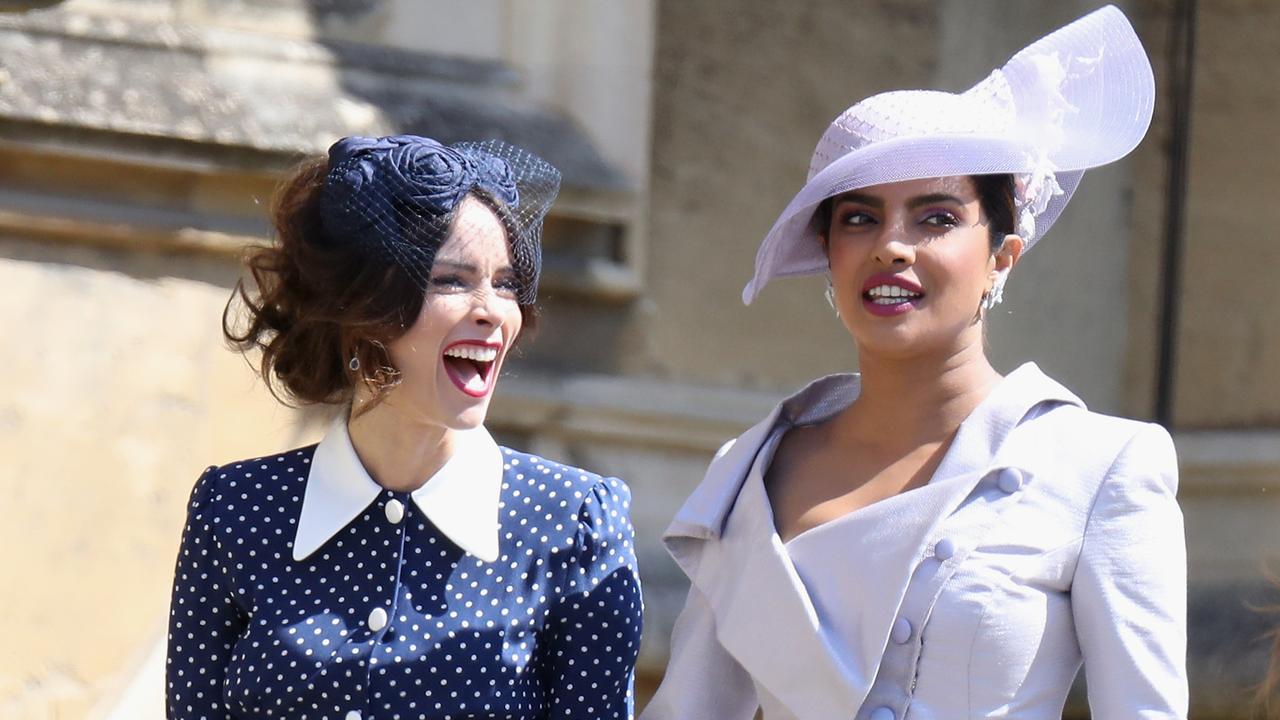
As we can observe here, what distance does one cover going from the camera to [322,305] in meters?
2.89

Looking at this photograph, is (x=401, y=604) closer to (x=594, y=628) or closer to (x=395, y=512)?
(x=395, y=512)

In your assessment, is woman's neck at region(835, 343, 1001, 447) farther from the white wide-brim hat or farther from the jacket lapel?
the white wide-brim hat

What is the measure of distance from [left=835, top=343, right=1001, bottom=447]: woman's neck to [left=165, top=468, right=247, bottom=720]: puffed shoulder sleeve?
1016 millimetres

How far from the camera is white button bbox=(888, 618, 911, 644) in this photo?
9.33ft

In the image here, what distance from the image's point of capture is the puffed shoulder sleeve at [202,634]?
9.53ft

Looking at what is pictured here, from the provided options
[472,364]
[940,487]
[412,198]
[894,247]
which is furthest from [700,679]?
[412,198]

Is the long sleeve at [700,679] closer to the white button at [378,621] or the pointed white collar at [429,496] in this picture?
the pointed white collar at [429,496]

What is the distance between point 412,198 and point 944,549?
3.02 feet

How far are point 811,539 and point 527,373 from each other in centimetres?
274

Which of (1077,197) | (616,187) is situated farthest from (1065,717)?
(616,187)

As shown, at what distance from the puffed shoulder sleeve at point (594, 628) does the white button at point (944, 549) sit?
454mm

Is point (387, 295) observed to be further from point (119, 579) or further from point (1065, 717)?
point (1065, 717)

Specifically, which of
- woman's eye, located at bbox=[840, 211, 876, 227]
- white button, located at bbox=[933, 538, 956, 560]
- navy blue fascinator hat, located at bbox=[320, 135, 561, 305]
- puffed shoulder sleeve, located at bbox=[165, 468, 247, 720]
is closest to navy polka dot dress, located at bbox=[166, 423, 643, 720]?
puffed shoulder sleeve, located at bbox=[165, 468, 247, 720]

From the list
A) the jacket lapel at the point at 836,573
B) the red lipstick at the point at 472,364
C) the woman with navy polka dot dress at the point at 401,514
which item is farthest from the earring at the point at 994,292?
the red lipstick at the point at 472,364
